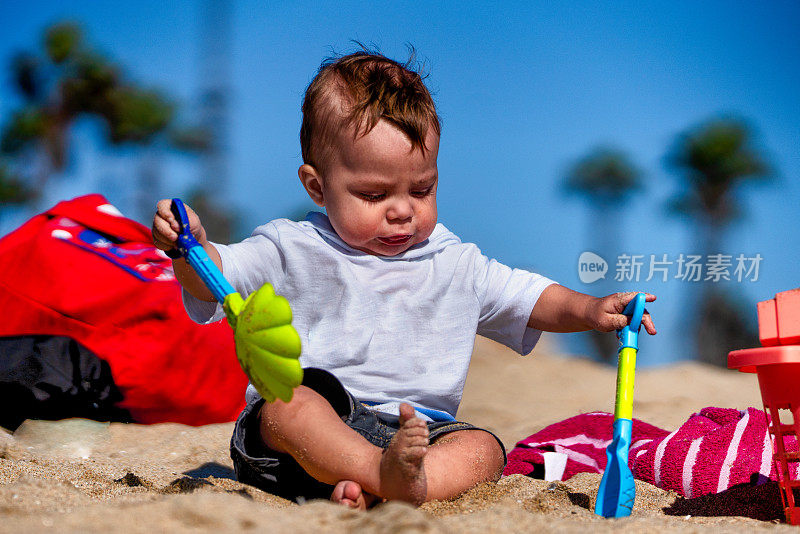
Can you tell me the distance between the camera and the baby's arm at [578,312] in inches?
60.7

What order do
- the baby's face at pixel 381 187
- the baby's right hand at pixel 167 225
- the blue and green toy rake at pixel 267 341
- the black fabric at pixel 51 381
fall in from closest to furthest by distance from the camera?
the blue and green toy rake at pixel 267 341, the baby's right hand at pixel 167 225, the baby's face at pixel 381 187, the black fabric at pixel 51 381

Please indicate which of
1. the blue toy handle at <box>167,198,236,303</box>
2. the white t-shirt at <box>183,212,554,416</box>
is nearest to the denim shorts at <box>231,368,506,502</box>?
the white t-shirt at <box>183,212,554,416</box>

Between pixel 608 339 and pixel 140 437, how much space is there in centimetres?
483

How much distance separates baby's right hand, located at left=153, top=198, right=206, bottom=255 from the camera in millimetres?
1441

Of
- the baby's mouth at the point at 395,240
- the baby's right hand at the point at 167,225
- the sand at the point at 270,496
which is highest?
the baby's mouth at the point at 395,240

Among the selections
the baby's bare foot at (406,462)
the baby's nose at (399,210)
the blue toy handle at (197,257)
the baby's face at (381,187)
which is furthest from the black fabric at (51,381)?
the baby's bare foot at (406,462)

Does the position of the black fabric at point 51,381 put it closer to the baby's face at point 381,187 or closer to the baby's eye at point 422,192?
the baby's face at point 381,187

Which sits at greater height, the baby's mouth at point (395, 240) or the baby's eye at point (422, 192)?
the baby's eye at point (422, 192)

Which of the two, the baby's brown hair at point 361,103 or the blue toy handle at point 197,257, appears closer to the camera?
the blue toy handle at point 197,257

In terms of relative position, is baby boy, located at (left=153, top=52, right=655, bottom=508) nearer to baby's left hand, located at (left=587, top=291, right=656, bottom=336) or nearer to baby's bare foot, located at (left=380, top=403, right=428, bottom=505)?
baby's left hand, located at (left=587, top=291, right=656, bottom=336)

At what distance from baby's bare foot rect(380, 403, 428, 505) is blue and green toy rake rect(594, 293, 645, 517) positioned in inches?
Result: 12.5

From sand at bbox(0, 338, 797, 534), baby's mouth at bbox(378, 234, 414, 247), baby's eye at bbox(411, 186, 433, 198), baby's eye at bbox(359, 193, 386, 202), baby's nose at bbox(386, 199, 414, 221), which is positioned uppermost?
baby's eye at bbox(411, 186, 433, 198)

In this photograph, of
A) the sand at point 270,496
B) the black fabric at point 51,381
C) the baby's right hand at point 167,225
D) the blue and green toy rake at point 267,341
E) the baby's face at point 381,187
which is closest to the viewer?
the sand at point 270,496

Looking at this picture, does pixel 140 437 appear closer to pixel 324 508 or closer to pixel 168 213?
pixel 168 213
